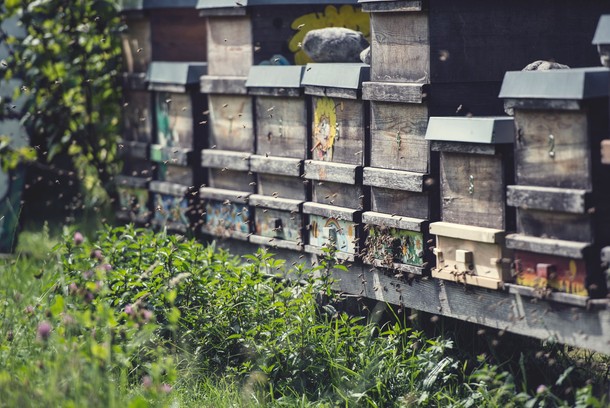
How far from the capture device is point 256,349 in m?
4.77

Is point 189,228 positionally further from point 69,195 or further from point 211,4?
point 69,195

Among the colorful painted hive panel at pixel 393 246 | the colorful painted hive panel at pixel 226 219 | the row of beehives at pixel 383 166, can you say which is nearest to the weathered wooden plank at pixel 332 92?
the row of beehives at pixel 383 166

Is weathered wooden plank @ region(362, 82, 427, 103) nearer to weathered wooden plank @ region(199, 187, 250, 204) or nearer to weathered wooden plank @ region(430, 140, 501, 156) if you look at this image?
weathered wooden plank @ region(430, 140, 501, 156)

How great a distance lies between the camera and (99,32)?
7.54m

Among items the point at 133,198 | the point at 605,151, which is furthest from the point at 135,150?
the point at 605,151

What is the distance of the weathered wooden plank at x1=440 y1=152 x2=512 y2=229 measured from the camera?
4.38m

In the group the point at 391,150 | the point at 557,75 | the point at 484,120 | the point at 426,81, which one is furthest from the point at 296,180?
the point at 557,75

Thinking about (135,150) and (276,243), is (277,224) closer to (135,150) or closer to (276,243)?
(276,243)

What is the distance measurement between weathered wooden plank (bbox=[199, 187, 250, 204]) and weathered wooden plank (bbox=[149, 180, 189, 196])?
24 centimetres

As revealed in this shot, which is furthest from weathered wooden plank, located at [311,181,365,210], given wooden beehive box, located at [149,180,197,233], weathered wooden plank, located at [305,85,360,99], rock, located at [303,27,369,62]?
Result: wooden beehive box, located at [149,180,197,233]

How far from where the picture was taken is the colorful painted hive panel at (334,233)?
529 centimetres

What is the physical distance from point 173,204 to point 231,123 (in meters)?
0.94

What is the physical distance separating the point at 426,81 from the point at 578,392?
70.8 inches

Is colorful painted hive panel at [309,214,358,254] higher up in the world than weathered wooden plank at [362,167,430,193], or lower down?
lower down
